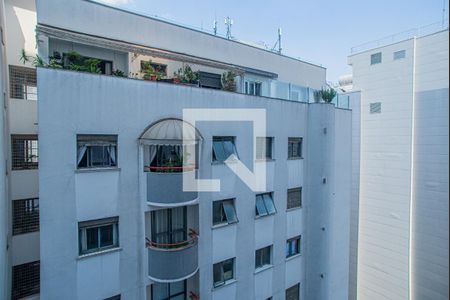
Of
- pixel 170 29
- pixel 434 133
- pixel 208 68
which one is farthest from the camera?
pixel 434 133

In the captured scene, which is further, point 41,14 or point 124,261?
point 41,14

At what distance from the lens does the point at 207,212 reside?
11.7 m

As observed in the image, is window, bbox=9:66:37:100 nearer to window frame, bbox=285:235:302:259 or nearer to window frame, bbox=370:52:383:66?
window frame, bbox=285:235:302:259

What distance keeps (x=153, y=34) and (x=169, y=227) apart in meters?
9.33

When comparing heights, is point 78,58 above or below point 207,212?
above

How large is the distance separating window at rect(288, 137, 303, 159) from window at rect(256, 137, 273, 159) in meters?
1.45

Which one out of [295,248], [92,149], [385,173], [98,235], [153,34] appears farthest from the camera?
[385,173]

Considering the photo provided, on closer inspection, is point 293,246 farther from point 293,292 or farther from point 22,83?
point 22,83

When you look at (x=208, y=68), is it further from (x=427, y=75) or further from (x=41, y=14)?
(x=427, y=75)

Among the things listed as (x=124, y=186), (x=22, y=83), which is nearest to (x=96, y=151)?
(x=124, y=186)

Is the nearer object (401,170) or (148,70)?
(148,70)

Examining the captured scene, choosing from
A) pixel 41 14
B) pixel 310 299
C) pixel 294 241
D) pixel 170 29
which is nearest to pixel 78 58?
pixel 41 14

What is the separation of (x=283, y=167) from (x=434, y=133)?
11347 millimetres

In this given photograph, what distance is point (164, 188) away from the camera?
32.3ft
